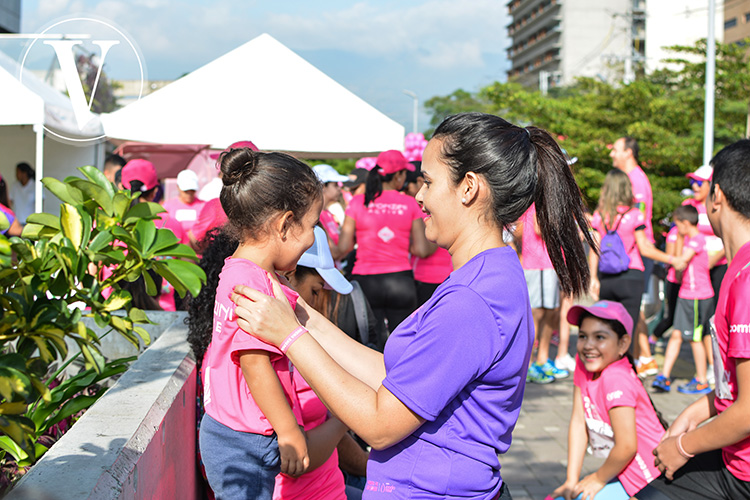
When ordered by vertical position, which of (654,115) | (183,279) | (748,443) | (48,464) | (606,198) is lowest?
(748,443)

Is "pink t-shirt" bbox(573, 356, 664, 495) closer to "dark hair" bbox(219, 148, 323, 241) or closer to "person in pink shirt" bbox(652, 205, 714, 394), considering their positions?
"dark hair" bbox(219, 148, 323, 241)

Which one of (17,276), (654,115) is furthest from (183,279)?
(654,115)

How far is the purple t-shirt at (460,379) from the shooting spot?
161cm

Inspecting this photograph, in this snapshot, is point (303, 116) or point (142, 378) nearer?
point (142, 378)

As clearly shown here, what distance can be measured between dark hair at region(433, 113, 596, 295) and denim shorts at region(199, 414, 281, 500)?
1.03 metres

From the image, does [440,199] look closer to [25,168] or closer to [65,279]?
[65,279]

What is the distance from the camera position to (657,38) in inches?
2547

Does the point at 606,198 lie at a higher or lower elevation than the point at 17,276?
higher

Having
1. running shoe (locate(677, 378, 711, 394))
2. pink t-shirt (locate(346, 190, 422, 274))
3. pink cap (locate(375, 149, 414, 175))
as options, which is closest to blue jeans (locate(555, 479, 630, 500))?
pink t-shirt (locate(346, 190, 422, 274))

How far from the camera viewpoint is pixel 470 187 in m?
1.79

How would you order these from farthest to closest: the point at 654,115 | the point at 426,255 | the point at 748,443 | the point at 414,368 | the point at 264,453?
the point at 654,115 → the point at 426,255 → the point at 748,443 → the point at 264,453 → the point at 414,368

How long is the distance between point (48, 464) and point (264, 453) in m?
0.70

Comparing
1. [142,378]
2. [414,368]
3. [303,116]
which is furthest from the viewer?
[303,116]

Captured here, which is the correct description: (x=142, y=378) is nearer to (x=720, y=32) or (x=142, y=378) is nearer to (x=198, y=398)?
(x=198, y=398)
